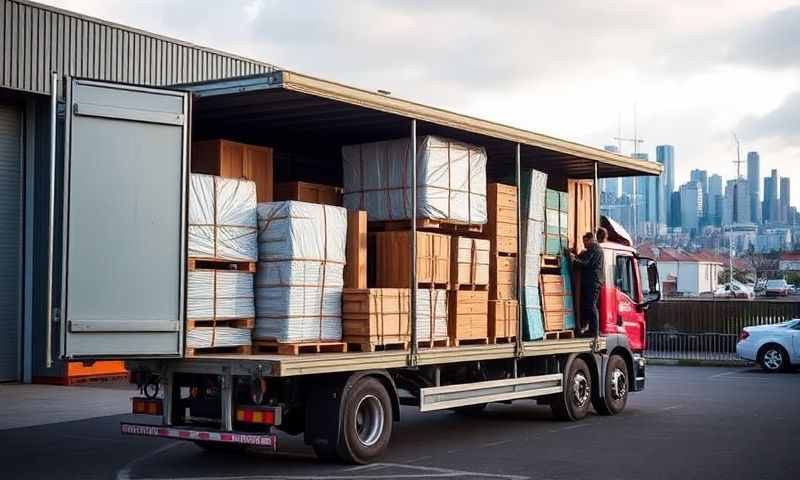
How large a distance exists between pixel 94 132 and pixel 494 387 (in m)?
6.10

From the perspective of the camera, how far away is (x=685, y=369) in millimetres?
27484

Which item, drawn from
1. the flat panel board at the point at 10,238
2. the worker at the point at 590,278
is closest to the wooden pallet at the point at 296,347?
the worker at the point at 590,278

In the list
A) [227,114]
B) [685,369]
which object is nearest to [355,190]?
[227,114]

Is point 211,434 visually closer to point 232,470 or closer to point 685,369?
point 232,470

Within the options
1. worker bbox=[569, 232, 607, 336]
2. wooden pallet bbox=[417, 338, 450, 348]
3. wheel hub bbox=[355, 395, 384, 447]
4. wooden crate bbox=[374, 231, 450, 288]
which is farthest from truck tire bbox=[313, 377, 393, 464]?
worker bbox=[569, 232, 607, 336]

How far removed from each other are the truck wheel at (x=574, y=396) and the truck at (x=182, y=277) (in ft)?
6.80

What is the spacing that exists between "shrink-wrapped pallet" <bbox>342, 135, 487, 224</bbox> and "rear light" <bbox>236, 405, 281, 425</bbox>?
10.7 feet

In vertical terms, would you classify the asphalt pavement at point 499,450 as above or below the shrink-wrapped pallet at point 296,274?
below

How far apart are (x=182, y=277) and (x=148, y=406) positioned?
5.47 ft

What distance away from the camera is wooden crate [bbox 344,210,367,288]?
39.2ft

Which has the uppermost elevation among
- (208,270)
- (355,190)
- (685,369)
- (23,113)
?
(23,113)

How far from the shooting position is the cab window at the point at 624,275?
16.8 meters

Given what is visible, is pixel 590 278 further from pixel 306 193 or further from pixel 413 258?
pixel 306 193

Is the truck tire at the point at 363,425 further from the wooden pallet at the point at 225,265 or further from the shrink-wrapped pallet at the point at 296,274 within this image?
the wooden pallet at the point at 225,265
